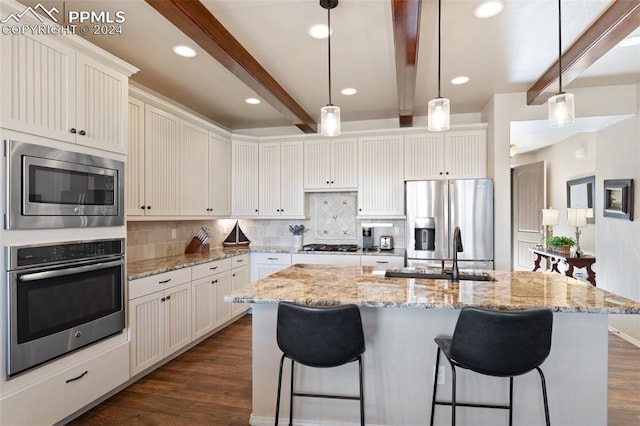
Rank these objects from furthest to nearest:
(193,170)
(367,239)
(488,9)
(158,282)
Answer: (367,239) → (193,170) → (158,282) → (488,9)

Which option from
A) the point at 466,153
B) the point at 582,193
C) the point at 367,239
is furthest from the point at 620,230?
the point at 367,239

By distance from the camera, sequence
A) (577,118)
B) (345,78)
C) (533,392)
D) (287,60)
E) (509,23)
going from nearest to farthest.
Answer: (533,392), (509,23), (287,60), (345,78), (577,118)

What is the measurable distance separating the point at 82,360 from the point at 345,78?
3.05 meters

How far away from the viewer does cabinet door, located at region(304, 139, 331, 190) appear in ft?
15.2

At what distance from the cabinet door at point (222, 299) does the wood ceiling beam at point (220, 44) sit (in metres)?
1.99

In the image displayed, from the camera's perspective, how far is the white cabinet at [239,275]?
4.12 meters

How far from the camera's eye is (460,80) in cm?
340

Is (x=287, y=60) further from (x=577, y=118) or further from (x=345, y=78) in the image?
(x=577, y=118)

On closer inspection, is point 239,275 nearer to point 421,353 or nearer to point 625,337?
point 421,353

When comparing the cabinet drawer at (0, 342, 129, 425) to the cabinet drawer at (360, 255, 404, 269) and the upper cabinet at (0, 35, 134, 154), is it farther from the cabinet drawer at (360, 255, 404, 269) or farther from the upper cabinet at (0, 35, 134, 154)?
the cabinet drawer at (360, 255, 404, 269)

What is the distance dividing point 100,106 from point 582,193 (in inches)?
234

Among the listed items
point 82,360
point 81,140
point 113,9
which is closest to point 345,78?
point 113,9

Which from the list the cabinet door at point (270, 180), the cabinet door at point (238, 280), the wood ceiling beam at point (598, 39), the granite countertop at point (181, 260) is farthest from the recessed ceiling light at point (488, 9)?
the cabinet door at point (238, 280)

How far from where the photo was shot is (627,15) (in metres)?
2.13
